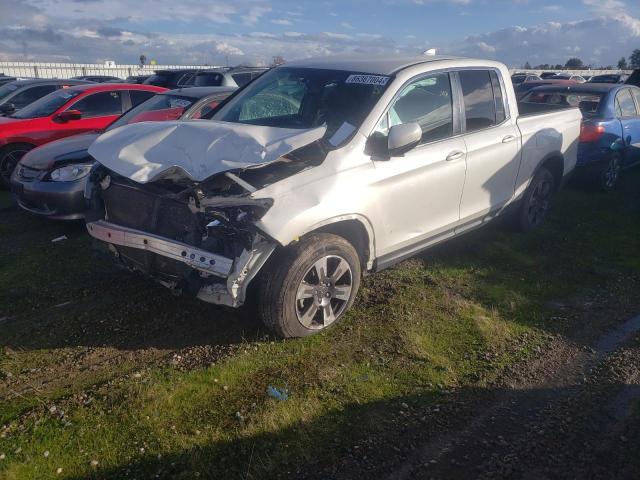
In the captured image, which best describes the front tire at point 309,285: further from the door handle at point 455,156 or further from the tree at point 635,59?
the tree at point 635,59

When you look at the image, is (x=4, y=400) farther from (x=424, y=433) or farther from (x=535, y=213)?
(x=535, y=213)

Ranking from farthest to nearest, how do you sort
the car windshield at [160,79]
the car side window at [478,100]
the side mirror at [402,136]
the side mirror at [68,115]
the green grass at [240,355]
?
the car windshield at [160,79], the side mirror at [68,115], the car side window at [478,100], the side mirror at [402,136], the green grass at [240,355]

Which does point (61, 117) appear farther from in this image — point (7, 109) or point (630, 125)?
point (630, 125)

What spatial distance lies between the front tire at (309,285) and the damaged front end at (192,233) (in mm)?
208

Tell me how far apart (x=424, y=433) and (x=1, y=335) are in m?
3.21

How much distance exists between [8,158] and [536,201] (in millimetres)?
7898

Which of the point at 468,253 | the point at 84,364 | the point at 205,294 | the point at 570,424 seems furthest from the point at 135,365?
the point at 468,253

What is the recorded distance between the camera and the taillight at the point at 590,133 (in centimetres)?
790

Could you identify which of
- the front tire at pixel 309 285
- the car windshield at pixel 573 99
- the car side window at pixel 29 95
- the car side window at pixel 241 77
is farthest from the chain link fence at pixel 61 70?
the front tire at pixel 309 285

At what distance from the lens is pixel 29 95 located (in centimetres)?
1116

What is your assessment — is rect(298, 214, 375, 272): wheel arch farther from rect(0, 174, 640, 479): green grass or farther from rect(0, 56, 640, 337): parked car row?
rect(0, 174, 640, 479): green grass

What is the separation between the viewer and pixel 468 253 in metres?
5.73

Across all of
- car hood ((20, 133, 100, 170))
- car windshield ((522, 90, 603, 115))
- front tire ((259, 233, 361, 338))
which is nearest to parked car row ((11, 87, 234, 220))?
car hood ((20, 133, 100, 170))

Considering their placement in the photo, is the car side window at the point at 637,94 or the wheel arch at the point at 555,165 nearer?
the wheel arch at the point at 555,165
